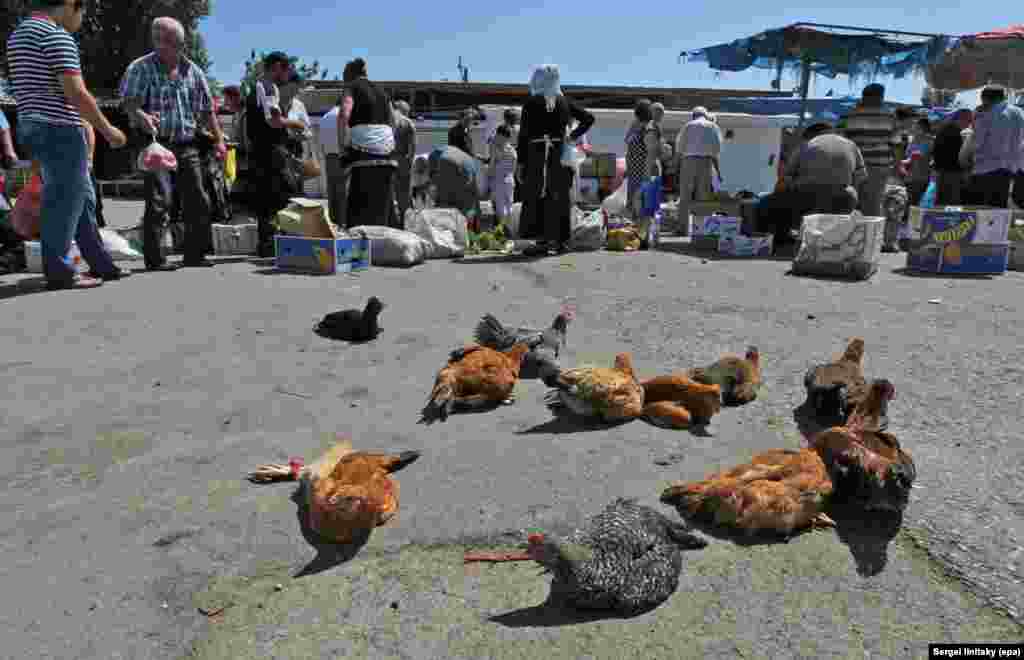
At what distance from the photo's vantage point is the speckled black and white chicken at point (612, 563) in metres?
1.99

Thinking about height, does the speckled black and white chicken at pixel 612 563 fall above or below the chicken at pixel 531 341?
below

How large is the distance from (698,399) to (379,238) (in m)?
5.11

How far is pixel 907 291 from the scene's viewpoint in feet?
21.9

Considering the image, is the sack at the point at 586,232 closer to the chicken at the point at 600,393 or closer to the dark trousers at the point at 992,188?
the dark trousers at the point at 992,188

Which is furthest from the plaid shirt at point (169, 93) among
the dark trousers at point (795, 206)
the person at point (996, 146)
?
the person at point (996, 146)

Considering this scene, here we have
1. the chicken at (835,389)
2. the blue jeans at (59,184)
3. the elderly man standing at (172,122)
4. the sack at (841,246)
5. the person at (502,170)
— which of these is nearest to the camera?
the chicken at (835,389)

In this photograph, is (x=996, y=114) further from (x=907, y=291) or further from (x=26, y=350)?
(x=26, y=350)

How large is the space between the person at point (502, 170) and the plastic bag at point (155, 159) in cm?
535

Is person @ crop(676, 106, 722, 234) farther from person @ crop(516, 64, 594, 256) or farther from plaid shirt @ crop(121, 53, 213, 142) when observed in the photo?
plaid shirt @ crop(121, 53, 213, 142)

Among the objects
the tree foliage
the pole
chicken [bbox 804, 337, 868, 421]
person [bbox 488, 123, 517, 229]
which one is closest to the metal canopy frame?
the pole

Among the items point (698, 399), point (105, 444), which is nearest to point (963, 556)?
point (698, 399)

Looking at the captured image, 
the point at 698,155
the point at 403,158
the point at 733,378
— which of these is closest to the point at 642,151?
the point at 698,155

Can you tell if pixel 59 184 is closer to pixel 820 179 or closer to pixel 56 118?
pixel 56 118

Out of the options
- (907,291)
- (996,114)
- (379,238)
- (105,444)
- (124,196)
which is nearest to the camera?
(105,444)
